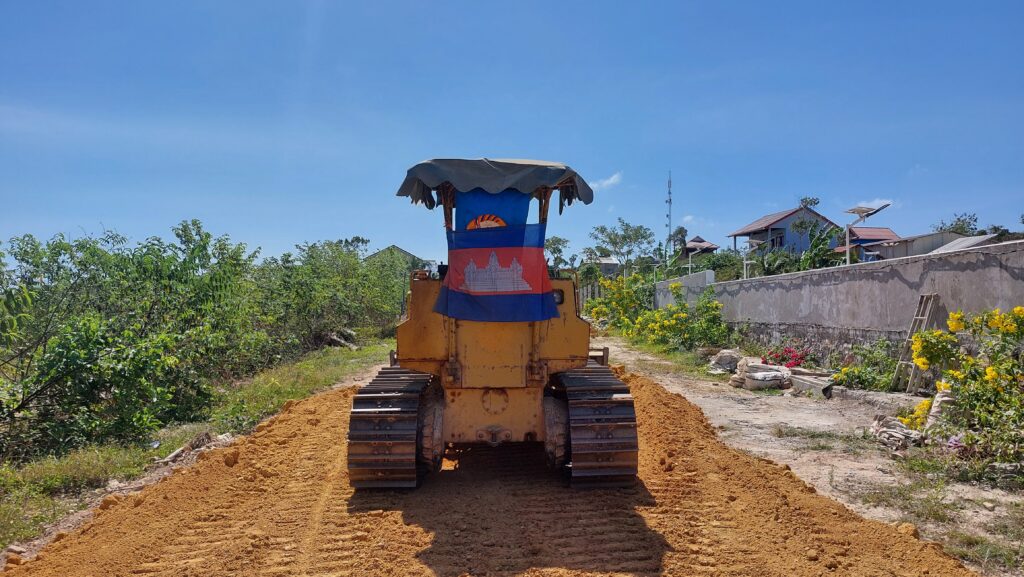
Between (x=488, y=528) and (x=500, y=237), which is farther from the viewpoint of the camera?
(x=500, y=237)

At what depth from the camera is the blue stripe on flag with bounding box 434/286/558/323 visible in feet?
16.8

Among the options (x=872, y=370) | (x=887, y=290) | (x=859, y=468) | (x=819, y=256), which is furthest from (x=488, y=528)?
(x=819, y=256)

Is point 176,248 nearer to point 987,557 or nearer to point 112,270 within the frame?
point 112,270

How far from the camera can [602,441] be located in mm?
5203

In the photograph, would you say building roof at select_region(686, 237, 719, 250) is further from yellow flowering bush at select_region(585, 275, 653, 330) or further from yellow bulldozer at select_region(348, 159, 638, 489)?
yellow bulldozer at select_region(348, 159, 638, 489)

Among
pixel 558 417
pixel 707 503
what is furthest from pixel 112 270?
pixel 707 503

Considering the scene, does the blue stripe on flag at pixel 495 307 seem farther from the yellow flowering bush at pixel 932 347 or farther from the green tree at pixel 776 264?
the green tree at pixel 776 264

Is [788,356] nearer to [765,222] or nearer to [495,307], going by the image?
[495,307]

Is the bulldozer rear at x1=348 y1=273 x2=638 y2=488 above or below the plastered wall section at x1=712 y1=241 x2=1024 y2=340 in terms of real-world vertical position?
below

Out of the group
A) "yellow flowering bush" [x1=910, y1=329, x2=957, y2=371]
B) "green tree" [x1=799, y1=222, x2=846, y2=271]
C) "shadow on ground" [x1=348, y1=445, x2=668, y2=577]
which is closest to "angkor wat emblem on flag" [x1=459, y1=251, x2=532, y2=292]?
"shadow on ground" [x1=348, y1=445, x2=668, y2=577]

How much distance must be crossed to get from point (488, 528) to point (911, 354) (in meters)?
7.49

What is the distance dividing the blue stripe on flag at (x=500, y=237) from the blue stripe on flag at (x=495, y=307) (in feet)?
1.35

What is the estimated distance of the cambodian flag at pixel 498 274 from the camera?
5102 millimetres

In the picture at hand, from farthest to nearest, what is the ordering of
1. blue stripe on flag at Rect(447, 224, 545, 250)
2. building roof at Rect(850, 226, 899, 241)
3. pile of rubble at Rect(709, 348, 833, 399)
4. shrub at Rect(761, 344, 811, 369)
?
building roof at Rect(850, 226, 899, 241)
shrub at Rect(761, 344, 811, 369)
pile of rubble at Rect(709, 348, 833, 399)
blue stripe on flag at Rect(447, 224, 545, 250)
